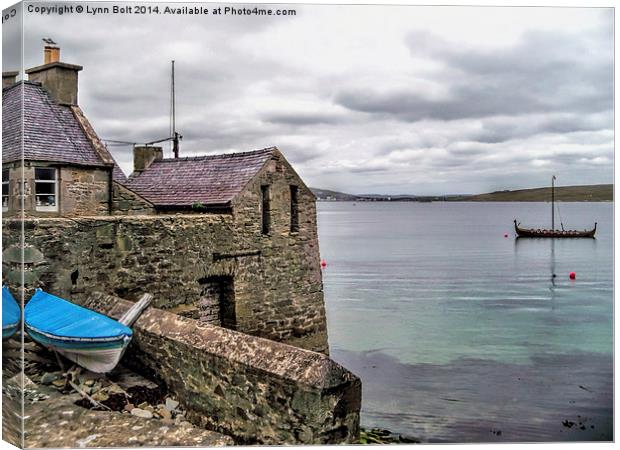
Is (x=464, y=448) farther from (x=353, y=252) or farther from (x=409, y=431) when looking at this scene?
(x=353, y=252)

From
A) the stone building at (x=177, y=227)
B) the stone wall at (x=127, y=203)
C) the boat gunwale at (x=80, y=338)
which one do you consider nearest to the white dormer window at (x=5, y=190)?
the stone building at (x=177, y=227)

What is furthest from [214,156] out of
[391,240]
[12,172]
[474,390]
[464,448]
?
[391,240]

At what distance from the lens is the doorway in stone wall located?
392 inches

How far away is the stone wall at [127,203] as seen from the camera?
39.3ft

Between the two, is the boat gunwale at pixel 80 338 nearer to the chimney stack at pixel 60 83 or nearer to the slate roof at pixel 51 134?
the slate roof at pixel 51 134

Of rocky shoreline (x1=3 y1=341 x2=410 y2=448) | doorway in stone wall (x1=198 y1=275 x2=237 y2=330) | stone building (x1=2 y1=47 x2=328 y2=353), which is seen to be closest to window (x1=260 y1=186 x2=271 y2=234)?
stone building (x1=2 y1=47 x2=328 y2=353)

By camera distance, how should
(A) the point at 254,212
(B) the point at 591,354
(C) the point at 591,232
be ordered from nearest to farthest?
1. (B) the point at 591,354
2. (C) the point at 591,232
3. (A) the point at 254,212

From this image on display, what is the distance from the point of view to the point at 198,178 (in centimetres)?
1212

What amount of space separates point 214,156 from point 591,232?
7170 millimetres

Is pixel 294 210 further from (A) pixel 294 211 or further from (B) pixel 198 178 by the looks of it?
(B) pixel 198 178

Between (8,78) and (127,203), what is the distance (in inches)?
229

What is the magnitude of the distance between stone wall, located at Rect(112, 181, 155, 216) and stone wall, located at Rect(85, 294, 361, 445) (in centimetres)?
571

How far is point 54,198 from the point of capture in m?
11.0

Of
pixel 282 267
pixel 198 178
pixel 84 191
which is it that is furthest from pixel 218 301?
pixel 84 191
